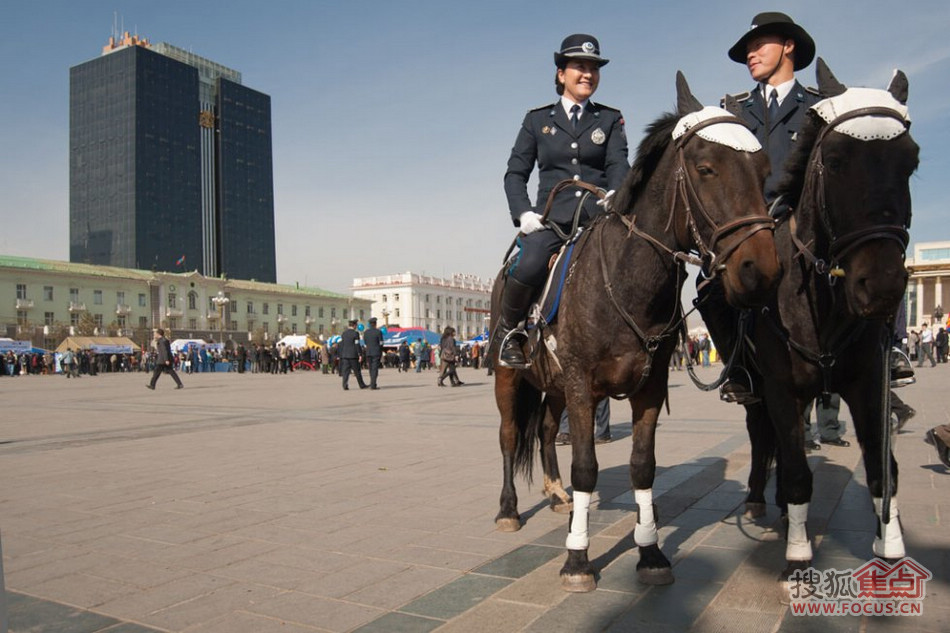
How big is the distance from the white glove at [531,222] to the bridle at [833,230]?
1604 millimetres

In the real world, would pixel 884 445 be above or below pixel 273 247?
below

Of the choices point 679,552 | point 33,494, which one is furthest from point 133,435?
point 679,552

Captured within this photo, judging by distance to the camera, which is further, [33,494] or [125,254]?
[125,254]

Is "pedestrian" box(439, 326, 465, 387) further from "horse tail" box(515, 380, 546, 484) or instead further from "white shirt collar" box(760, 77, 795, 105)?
"white shirt collar" box(760, 77, 795, 105)

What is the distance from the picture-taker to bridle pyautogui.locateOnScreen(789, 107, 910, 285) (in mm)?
2932

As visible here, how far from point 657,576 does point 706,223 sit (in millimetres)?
1834

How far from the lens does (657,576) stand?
3801 mm

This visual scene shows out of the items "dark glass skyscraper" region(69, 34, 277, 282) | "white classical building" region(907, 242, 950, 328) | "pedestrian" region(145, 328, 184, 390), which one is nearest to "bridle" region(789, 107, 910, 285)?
"pedestrian" region(145, 328, 184, 390)

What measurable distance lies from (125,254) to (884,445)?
451ft

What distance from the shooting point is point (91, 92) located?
130m

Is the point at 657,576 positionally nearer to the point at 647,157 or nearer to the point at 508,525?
the point at 508,525

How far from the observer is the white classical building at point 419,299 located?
476 ft

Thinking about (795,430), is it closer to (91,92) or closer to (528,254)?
(528,254)

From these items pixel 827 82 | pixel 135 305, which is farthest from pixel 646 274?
pixel 135 305
